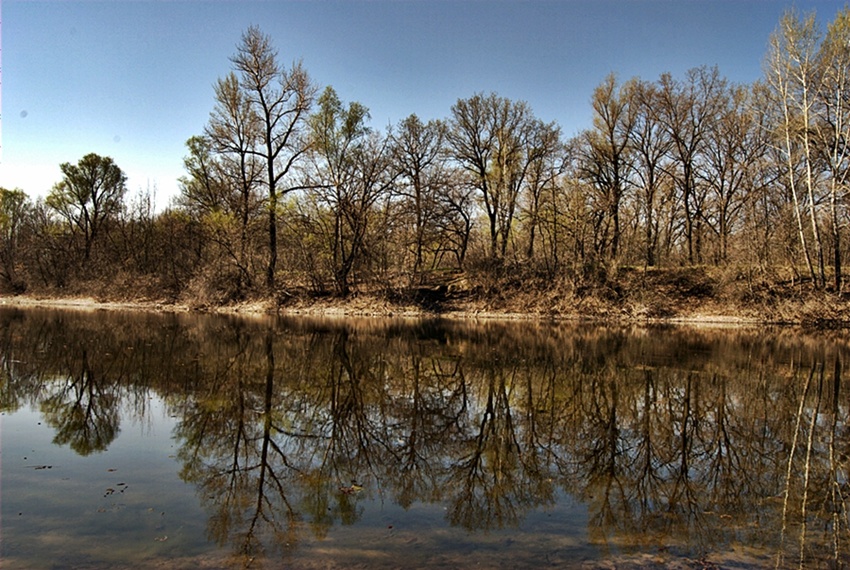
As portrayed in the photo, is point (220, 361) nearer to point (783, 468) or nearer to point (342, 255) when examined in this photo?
point (783, 468)

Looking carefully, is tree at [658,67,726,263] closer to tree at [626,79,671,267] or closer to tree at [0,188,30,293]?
tree at [626,79,671,267]

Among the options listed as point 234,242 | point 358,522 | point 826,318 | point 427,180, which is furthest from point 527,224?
point 358,522

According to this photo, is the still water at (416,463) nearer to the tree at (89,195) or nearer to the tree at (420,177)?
the tree at (420,177)

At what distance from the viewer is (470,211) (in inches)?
1650

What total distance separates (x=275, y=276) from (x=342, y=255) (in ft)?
19.3

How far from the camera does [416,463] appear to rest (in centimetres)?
755

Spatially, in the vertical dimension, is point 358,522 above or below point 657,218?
below

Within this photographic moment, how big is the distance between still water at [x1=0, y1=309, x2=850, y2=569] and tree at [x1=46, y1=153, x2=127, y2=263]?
135 ft

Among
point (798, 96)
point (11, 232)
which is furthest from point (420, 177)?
point (11, 232)

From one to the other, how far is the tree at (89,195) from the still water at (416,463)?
41.2 meters

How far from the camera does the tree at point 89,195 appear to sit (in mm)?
49344

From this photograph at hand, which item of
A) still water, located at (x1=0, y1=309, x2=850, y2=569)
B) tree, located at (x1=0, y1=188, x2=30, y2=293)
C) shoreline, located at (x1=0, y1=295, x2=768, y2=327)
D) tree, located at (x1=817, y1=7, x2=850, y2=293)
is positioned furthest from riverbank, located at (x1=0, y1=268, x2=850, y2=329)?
still water, located at (x1=0, y1=309, x2=850, y2=569)

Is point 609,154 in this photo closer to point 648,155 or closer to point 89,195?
point 648,155

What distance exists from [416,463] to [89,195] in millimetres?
55107
